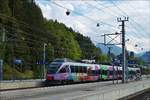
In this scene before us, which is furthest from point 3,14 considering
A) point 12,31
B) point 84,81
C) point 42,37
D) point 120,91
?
point 120,91

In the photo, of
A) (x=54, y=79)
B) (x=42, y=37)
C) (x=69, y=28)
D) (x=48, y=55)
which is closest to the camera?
(x=54, y=79)

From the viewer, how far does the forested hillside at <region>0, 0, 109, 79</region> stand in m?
109

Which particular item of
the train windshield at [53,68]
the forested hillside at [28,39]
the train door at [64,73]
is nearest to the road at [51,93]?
the train windshield at [53,68]

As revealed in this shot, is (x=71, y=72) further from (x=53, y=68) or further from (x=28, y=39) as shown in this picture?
(x=28, y=39)

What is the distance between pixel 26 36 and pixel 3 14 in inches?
553

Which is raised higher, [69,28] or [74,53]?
[69,28]

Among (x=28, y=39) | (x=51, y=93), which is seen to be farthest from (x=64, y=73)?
(x=28, y=39)

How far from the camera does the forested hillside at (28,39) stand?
10879 cm

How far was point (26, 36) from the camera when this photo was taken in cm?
12669

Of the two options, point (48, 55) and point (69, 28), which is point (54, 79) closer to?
point (48, 55)

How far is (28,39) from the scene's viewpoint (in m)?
127

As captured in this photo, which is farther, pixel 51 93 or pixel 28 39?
pixel 28 39

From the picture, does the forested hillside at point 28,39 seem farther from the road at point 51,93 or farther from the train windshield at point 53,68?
the road at point 51,93

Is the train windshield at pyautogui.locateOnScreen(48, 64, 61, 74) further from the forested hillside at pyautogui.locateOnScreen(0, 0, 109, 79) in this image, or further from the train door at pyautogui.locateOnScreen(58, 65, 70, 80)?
the forested hillside at pyautogui.locateOnScreen(0, 0, 109, 79)
